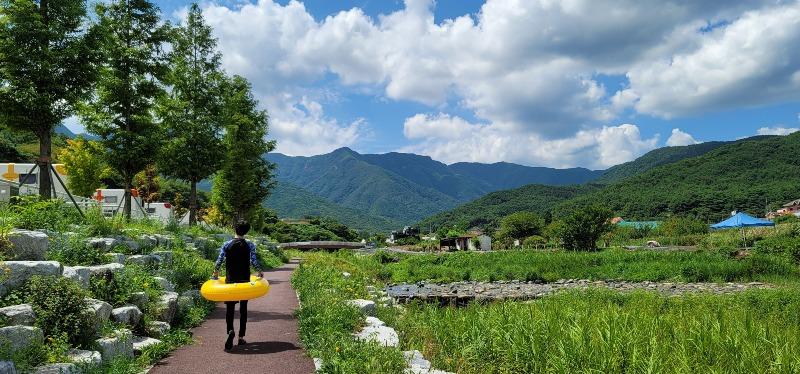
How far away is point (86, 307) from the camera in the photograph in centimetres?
682

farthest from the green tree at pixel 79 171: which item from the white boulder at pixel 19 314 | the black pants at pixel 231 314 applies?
the white boulder at pixel 19 314

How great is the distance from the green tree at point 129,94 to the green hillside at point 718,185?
104513 mm

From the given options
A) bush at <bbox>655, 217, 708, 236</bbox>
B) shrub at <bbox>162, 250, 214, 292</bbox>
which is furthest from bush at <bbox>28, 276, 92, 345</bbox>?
bush at <bbox>655, 217, 708, 236</bbox>

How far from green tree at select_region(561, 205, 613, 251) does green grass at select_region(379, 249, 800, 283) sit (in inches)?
436

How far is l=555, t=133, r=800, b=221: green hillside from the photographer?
4102 inches

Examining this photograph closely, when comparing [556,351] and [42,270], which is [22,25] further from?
[556,351]

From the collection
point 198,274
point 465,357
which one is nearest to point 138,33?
point 198,274

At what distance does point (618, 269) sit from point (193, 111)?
1071 inches

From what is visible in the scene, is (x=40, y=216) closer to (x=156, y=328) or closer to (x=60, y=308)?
(x=156, y=328)

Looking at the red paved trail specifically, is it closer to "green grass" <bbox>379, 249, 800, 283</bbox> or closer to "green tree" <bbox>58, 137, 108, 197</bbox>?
"green grass" <bbox>379, 249, 800, 283</bbox>

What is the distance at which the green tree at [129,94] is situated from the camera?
703 inches

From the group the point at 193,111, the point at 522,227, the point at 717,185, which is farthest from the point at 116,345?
the point at 717,185

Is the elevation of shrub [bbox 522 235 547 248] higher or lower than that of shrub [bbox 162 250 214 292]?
lower

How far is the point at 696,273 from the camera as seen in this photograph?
92.2ft
